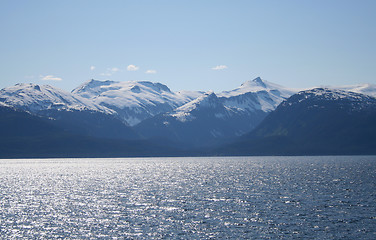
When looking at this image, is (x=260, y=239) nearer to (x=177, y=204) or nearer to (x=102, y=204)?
(x=177, y=204)

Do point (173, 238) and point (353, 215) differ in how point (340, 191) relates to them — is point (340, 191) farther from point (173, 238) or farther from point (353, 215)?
point (173, 238)

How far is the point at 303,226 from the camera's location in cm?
8444

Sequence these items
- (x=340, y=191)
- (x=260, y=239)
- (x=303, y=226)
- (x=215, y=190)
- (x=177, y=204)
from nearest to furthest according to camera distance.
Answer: (x=260, y=239), (x=303, y=226), (x=177, y=204), (x=340, y=191), (x=215, y=190)

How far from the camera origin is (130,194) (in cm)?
14238

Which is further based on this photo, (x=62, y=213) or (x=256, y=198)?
(x=256, y=198)

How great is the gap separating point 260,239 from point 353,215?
30259 mm

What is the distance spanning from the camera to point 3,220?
9444 cm

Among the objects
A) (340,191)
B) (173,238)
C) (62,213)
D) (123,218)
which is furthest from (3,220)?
(340,191)

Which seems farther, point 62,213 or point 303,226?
point 62,213

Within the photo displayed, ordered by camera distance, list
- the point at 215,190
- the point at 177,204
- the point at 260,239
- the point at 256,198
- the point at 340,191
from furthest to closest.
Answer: the point at 215,190 < the point at 340,191 < the point at 256,198 < the point at 177,204 < the point at 260,239

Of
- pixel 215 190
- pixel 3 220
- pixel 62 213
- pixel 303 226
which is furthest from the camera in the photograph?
pixel 215 190

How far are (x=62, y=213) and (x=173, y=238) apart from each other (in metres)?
38.6

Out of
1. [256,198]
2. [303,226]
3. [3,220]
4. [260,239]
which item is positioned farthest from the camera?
[256,198]

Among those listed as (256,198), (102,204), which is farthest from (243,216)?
(102,204)
